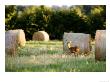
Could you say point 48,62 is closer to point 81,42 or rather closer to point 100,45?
point 81,42

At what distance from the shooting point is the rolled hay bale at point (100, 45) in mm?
7906

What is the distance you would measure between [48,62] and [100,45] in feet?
3.25

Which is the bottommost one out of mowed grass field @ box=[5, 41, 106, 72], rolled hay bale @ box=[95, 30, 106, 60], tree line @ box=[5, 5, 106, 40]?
mowed grass field @ box=[5, 41, 106, 72]

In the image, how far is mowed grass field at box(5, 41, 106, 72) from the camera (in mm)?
7793

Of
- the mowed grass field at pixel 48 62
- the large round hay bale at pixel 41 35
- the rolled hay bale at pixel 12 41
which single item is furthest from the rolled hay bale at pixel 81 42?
the rolled hay bale at pixel 12 41

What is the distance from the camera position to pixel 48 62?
7883 millimetres

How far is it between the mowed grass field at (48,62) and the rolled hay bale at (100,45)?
0.35 feet

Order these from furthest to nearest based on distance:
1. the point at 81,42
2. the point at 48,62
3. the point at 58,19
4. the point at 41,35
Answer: the point at 41,35 < the point at 58,19 < the point at 81,42 < the point at 48,62

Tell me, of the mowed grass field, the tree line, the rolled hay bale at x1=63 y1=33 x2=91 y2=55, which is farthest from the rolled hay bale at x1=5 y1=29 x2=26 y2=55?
the rolled hay bale at x1=63 y1=33 x2=91 y2=55

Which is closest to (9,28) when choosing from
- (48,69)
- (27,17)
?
(27,17)

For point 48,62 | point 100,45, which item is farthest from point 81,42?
point 48,62

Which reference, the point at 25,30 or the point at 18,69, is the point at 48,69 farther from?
the point at 25,30

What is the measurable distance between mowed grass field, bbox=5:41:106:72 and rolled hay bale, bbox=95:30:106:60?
108 mm

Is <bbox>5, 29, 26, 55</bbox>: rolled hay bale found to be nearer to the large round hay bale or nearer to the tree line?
the tree line
